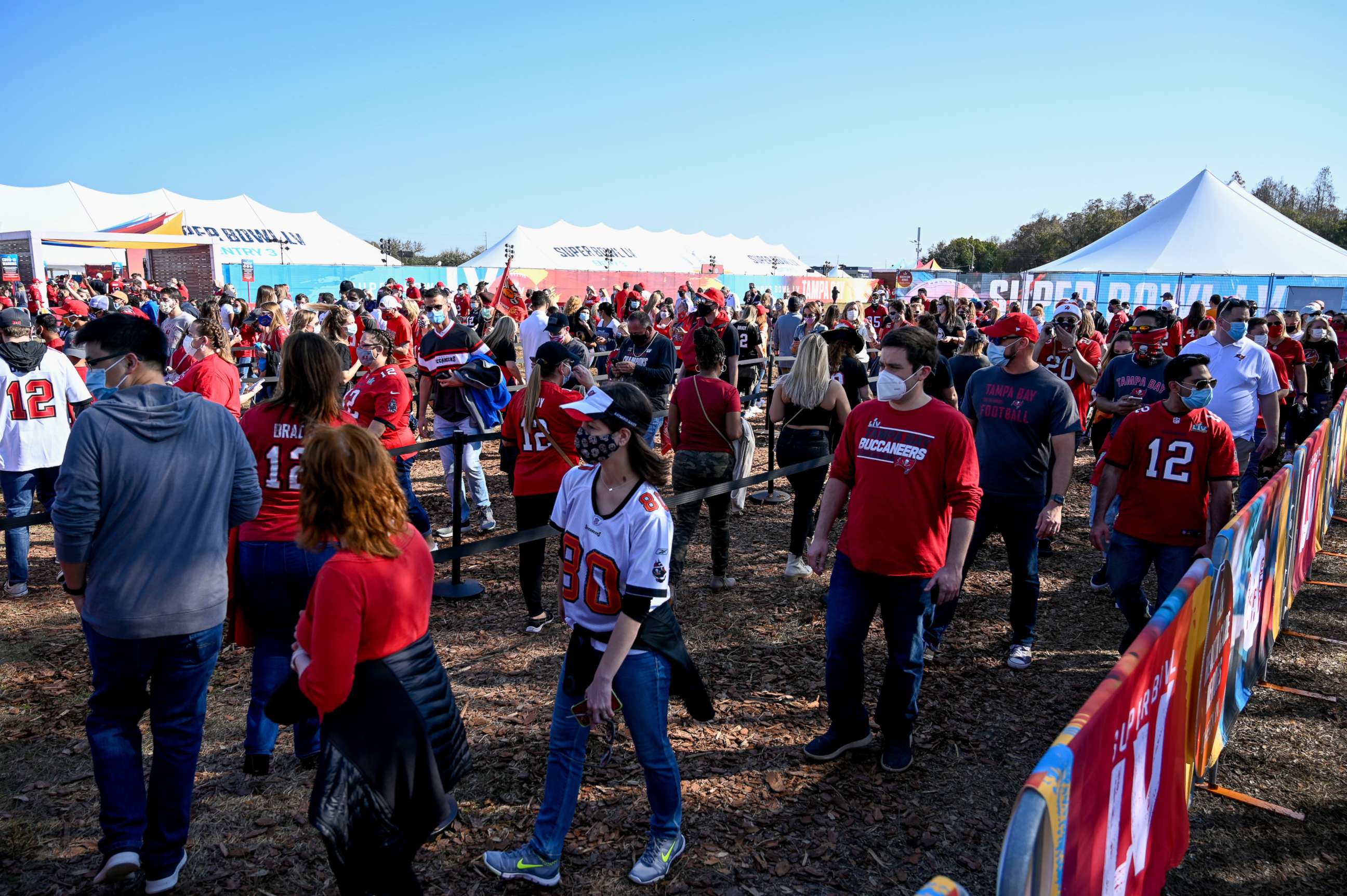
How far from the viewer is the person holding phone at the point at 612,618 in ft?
9.71

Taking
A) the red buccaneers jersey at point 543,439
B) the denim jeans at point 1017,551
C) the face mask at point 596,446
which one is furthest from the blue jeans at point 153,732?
the denim jeans at point 1017,551

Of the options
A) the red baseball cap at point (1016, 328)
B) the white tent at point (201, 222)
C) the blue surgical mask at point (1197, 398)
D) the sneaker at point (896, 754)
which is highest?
the white tent at point (201, 222)

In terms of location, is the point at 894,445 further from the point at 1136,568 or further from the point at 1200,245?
the point at 1200,245

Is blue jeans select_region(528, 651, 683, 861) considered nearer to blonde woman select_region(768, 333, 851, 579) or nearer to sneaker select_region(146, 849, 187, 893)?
sneaker select_region(146, 849, 187, 893)

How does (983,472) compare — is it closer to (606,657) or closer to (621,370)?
(606,657)

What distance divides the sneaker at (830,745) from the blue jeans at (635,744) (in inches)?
47.8

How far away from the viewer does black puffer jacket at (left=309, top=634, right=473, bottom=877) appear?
98.0 inches

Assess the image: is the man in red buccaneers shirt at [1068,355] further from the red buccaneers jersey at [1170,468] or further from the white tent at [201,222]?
the white tent at [201,222]

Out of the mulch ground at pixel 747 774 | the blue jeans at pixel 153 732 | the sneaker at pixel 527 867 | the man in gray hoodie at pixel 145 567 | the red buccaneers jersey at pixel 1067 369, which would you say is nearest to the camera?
the man in gray hoodie at pixel 145 567

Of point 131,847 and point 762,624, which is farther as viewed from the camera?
point 762,624

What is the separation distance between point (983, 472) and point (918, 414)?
5.17 ft

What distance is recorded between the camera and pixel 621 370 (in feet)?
27.7

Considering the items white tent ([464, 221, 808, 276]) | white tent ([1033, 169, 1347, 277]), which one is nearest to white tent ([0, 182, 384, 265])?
white tent ([464, 221, 808, 276])

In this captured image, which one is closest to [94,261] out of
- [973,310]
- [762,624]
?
[973,310]
